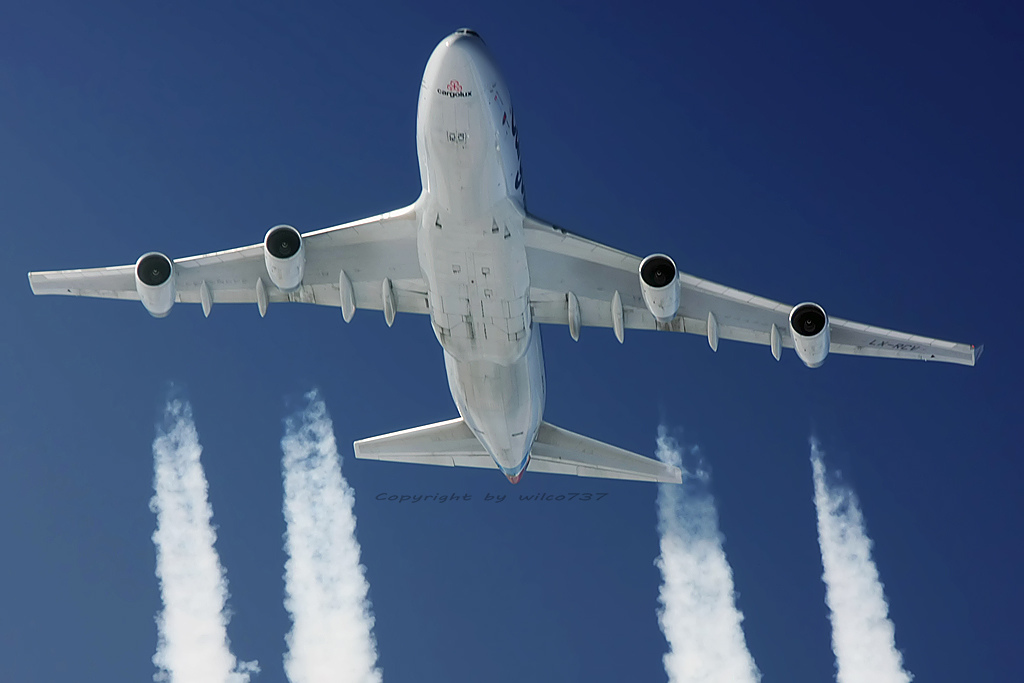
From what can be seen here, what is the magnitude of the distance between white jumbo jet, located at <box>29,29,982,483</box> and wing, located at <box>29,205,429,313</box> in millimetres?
37

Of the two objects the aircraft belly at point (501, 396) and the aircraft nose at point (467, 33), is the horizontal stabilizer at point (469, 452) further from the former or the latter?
the aircraft nose at point (467, 33)

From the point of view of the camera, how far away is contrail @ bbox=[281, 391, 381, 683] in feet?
118

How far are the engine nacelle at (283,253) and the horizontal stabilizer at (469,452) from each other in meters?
7.90

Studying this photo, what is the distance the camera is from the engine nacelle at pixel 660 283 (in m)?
25.9

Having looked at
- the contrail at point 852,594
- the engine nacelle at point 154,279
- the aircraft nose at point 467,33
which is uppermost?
the aircraft nose at point 467,33

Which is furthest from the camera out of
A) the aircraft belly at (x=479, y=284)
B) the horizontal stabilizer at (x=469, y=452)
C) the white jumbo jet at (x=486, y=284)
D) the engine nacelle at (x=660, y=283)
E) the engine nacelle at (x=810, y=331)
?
the horizontal stabilizer at (x=469, y=452)

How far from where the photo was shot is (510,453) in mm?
30719

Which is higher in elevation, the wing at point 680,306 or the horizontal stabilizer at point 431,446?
the wing at point 680,306

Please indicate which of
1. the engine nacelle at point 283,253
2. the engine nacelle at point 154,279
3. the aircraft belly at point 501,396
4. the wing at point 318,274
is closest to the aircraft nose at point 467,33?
the wing at point 318,274

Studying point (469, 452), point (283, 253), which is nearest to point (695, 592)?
point (469, 452)

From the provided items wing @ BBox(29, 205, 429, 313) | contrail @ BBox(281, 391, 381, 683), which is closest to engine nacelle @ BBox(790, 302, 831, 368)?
wing @ BBox(29, 205, 429, 313)

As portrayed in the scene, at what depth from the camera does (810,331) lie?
2675 centimetres

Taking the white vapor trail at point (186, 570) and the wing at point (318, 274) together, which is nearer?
the wing at point (318, 274)

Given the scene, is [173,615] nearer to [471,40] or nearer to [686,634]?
[686,634]
